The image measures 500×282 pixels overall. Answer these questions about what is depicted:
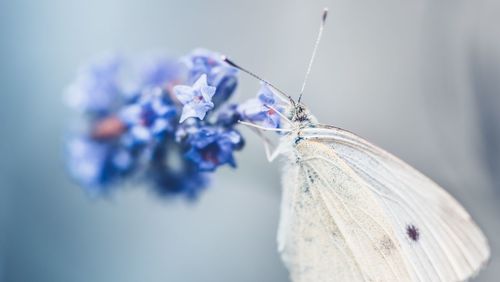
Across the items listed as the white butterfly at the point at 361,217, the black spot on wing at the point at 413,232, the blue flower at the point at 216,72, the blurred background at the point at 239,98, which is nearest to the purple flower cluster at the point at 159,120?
the blue flower at the point at 216,72

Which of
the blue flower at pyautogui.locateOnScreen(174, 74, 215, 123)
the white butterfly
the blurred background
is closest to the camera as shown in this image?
the blue flower at pyautogui.locateOnScreen(174, 74, 215, 123)

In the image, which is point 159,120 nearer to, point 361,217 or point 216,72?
point 216,72

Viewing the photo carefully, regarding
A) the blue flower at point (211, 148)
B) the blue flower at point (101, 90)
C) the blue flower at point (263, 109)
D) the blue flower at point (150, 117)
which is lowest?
the blue flower at point (211, 148)

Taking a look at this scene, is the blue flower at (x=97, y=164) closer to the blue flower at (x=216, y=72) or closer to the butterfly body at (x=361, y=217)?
the blue flower at (x=216, y=72)

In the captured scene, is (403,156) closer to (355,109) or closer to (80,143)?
(355,109)

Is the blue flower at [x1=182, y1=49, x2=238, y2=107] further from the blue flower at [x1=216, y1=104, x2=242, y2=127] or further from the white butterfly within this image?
the white butterfly

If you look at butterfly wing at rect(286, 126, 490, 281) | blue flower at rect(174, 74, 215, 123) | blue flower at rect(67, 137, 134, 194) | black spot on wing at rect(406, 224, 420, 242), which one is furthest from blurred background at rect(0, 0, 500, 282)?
blue flower at rect(174, 74, 215, 123)

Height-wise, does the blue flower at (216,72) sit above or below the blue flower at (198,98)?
above
